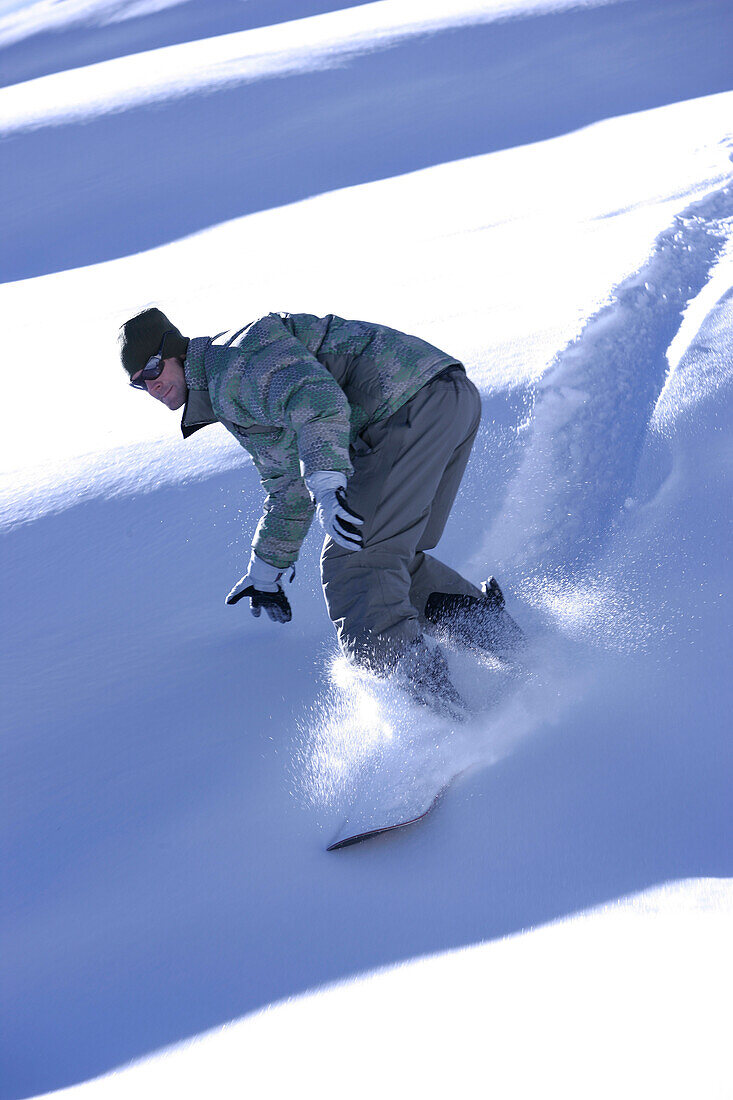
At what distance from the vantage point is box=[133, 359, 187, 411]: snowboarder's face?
2.14 meters

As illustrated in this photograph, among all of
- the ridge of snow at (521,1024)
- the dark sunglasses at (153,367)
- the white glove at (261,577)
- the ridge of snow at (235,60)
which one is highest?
the ridge of snow at (235,60)

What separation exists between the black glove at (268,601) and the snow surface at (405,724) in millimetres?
174

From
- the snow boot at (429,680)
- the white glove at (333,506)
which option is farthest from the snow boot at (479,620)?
the white glove at (333,506)

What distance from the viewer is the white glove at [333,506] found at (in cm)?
195

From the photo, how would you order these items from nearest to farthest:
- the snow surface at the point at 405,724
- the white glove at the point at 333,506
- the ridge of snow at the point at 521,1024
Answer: the ridge of snow at the point at 521,1024, the snow surface at the point at 405,724, the white glove at the point at 333,506

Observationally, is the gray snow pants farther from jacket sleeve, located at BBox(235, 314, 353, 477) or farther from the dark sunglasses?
the dark sunglasses

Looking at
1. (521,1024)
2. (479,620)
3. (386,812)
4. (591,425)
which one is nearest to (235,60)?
(591,425)

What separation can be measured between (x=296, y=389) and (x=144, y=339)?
1.23ft

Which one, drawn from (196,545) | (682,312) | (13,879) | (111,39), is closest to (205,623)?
(196,545)

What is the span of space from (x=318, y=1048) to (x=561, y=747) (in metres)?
0.86

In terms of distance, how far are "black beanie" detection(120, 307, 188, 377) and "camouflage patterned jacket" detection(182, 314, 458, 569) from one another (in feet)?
0.18

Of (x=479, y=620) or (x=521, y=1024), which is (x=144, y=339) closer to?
(x=479, y=620)

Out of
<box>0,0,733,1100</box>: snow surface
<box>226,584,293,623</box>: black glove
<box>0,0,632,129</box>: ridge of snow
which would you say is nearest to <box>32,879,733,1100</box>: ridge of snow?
<box>0,0,733,1100</box>: snow surface

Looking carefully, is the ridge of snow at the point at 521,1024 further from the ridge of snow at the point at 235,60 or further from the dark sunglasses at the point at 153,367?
the ridge of snow at the point at 235,60
